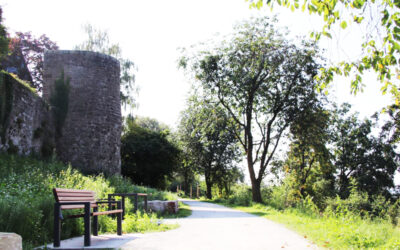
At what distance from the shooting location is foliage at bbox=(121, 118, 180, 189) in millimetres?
32688

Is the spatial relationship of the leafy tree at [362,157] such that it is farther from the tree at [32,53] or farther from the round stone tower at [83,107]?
the tree at [32,53]

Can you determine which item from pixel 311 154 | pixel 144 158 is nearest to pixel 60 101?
pixel 144 158

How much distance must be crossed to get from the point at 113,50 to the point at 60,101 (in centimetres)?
1156

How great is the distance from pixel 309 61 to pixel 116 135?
12.0m

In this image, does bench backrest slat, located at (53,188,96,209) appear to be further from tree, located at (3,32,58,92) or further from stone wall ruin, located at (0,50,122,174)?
tree, located at (3,32,58,92)

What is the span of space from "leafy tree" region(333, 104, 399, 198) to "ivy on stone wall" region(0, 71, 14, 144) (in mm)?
27759

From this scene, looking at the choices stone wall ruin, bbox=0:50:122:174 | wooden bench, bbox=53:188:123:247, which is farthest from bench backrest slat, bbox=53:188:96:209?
stone wall ruin, bbox=0:50:122:174

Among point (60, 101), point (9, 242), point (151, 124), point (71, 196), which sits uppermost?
point (151, 124)

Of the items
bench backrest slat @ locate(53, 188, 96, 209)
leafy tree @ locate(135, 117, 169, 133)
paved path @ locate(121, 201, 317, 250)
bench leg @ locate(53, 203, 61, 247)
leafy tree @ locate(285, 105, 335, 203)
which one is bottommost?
paved path @ locate(121, 201, 317, 250)

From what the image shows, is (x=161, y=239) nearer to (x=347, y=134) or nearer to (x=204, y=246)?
(x=204, y=246)

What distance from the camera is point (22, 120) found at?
14.8 metres

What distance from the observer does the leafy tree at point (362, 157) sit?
33.8m

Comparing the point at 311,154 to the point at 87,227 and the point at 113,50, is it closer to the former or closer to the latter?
the point at 113,50

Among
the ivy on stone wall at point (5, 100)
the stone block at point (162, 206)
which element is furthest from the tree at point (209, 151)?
the ivy on stone wall at point (5, 100)
